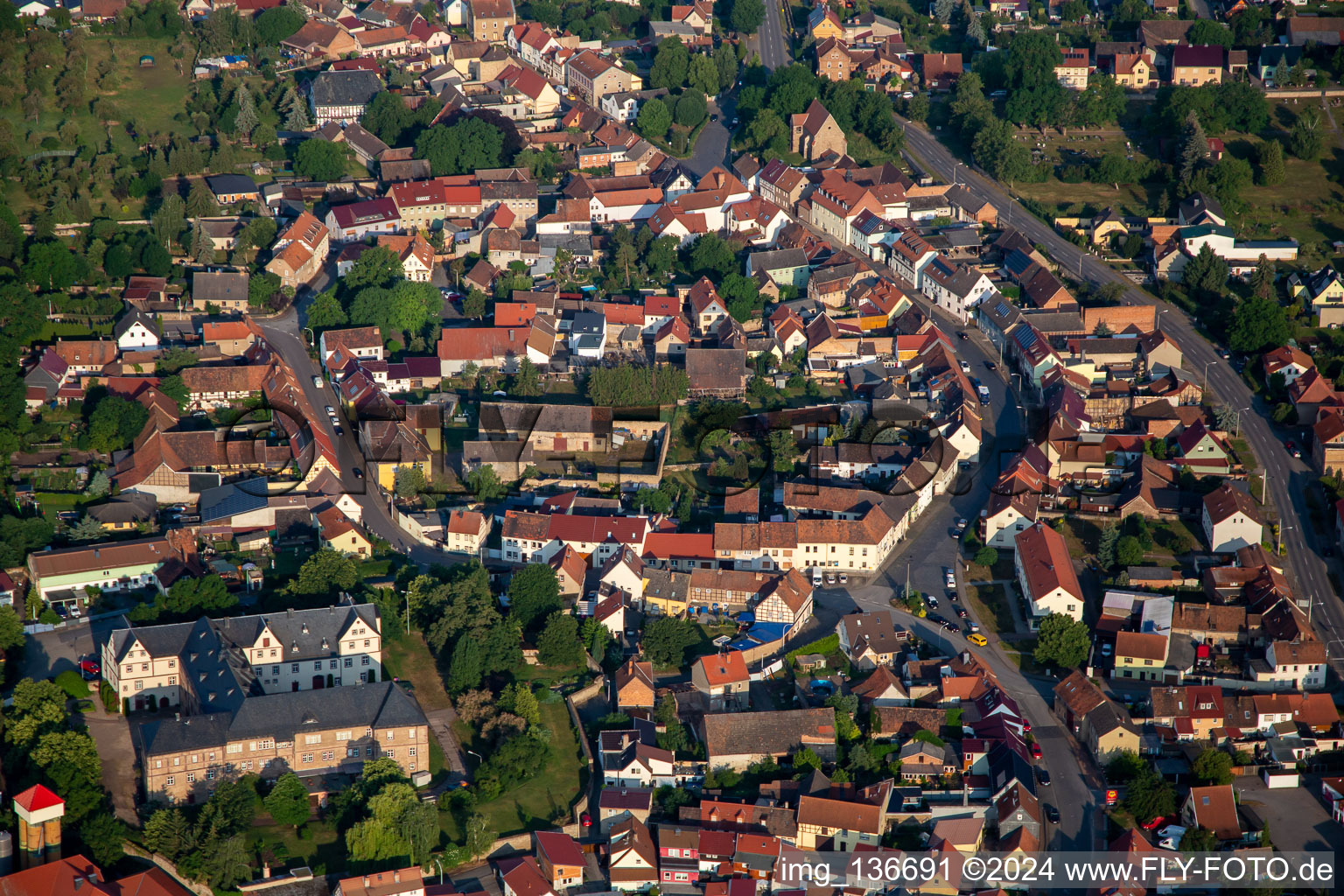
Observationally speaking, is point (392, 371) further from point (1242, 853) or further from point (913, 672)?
point (1242, 853)

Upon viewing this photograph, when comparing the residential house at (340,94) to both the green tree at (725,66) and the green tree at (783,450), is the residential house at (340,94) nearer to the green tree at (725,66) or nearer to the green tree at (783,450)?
the green tree at (725,66)

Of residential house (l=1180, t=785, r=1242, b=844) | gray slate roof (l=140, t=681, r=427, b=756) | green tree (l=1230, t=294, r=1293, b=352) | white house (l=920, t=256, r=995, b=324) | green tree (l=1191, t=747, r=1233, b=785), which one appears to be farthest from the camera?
white house (l=920, t=256, r=995, b=324)

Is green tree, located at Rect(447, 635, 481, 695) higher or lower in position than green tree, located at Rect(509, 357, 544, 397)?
lower

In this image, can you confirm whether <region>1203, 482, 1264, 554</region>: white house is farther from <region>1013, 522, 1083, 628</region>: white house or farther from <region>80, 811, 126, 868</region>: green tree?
<region>80, 811, 126, 868</region>: green tree

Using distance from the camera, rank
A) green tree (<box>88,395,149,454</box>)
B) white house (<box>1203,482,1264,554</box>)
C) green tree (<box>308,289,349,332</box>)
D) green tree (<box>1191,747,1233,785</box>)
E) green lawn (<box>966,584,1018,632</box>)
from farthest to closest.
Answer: green tree (<box>308,289,349,332</box>), green tree (<box>88,395,149,454</box>), white house (<box>1203,482,1264,554</box>), green lawn (<box>966,584,1018,632</box>), green tree (<box>1191,747,1233,785</box>)

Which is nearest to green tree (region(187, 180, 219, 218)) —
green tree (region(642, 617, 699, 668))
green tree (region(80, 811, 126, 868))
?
green tree (region(642, 617, 699, 668))

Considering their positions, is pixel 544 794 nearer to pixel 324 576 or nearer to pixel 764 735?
pixel 764 735

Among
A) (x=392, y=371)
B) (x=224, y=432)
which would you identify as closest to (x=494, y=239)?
(x=392, y=371)
